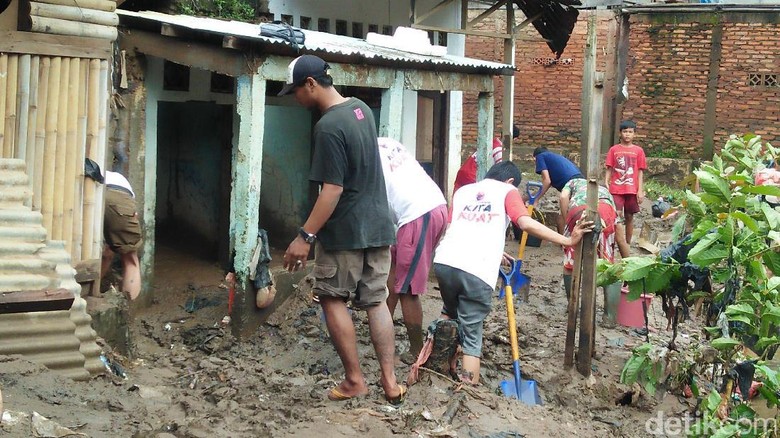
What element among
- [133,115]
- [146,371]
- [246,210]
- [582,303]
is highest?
[133,115]

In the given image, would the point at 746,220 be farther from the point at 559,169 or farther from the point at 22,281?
the point at 559,169

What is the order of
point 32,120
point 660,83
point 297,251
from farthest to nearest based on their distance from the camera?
point 660,83
point 32,120
point 297,251

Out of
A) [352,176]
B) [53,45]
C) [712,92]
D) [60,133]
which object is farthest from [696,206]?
[712,92]

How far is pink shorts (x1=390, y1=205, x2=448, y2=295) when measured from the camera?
22.5 ft

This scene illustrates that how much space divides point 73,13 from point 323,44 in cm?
262

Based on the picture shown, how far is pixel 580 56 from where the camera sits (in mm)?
18234

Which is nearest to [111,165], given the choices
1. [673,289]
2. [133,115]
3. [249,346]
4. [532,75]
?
[133,115]

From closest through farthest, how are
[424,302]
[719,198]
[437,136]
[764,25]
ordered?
[719,198] < [424,302] < [437,136] < [764,25]

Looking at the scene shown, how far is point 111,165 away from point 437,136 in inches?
226

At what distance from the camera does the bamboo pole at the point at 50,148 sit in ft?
20.4

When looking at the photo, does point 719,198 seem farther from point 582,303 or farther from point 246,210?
point 246,210

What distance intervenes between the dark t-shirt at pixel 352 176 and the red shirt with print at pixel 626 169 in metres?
6.82

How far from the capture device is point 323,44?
8.38 meters

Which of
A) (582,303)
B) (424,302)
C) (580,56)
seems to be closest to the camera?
(582,303)
